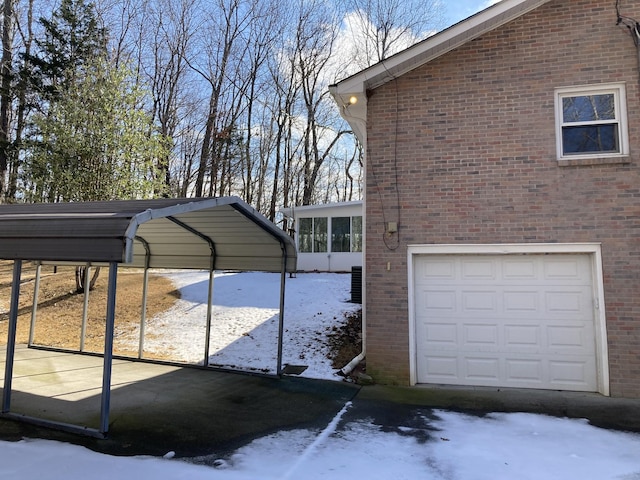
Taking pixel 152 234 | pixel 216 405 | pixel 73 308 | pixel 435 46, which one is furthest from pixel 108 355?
pixel 73 308

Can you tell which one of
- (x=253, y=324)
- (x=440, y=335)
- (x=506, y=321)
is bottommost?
(x=253, y=324)

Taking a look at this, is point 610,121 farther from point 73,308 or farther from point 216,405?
point 73,308

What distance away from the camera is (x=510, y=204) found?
6602mm

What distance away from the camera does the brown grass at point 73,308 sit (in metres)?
10.6

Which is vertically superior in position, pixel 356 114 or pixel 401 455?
pixel 356 114

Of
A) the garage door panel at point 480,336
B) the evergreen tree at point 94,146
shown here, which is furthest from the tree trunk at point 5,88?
the garage door panel at point 480,336

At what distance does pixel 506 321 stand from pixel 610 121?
3.55 m

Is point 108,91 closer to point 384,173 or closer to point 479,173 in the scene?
point 384,173

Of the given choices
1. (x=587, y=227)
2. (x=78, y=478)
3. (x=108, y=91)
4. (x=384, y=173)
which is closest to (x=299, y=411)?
(x=78, y=478)

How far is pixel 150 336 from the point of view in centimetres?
1046

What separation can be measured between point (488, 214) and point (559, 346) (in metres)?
2.33

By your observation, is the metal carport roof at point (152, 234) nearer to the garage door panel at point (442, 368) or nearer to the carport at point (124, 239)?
the carport at point (124, 239)

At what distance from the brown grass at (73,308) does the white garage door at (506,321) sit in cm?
594

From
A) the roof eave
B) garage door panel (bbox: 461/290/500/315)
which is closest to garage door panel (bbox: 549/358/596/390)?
garage door panel (bbox: 461/290/500/315)
